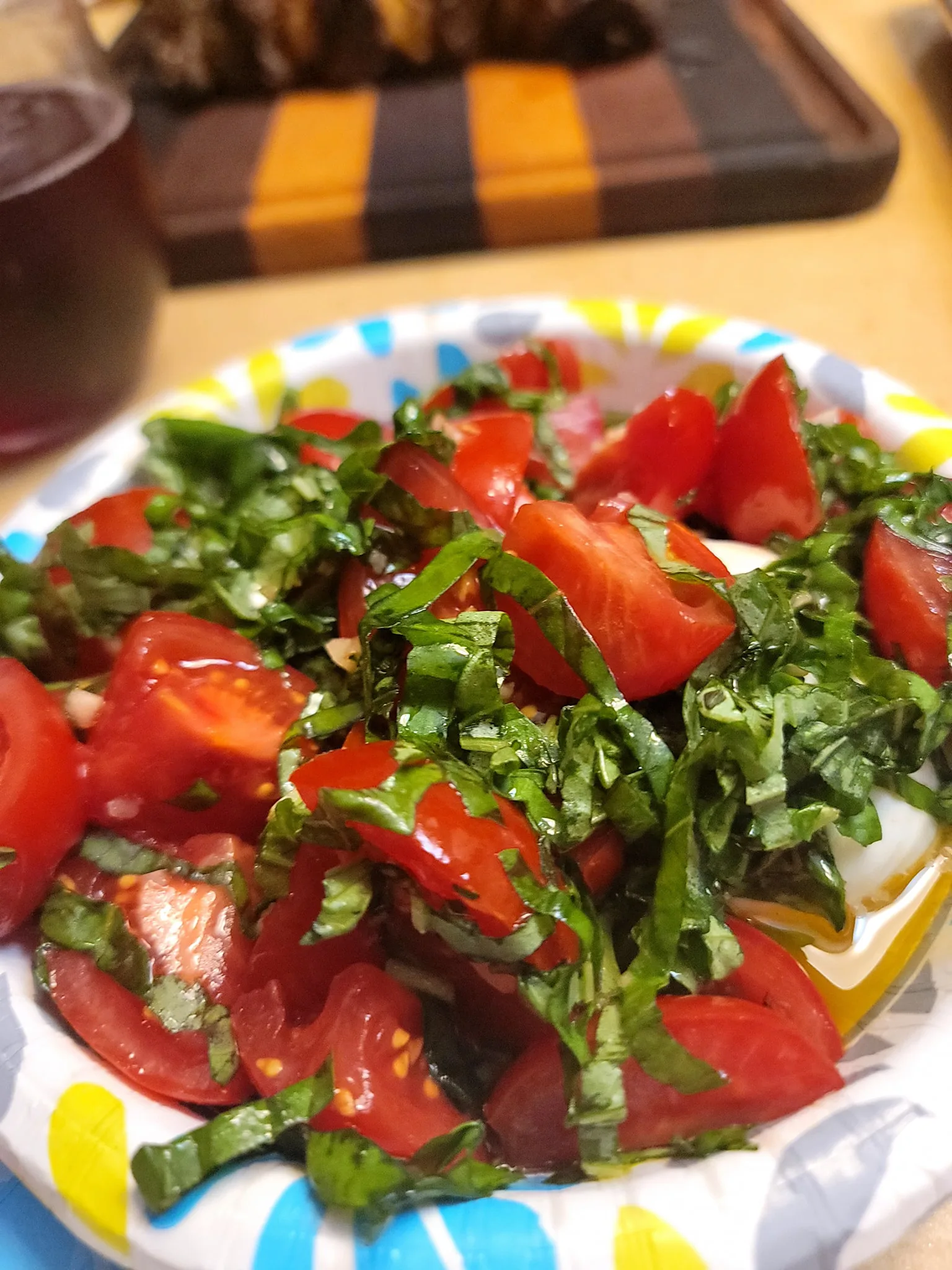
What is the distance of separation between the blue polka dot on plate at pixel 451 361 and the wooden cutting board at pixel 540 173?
0.57 m

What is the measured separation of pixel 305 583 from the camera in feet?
2.72

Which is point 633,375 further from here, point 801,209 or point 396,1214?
point 396,1214

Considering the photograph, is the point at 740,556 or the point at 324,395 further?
the point at 324,395

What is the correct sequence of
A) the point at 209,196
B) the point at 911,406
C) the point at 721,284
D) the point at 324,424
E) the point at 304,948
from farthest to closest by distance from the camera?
the point at 209,196
the point at 721,284
the point at 324,424
the point at 911,406
the point at 304,948

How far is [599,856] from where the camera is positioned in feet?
2.12

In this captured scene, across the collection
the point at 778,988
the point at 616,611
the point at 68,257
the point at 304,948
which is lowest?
the point at 778,988

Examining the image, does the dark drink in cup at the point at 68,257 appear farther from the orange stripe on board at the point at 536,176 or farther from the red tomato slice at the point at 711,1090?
the red tomato slice at the point at 711,1090

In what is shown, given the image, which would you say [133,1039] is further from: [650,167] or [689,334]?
[650,167]

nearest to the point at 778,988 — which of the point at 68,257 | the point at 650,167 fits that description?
the point at 68,257

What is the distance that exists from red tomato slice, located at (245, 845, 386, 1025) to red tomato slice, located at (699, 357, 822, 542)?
1.64 ft

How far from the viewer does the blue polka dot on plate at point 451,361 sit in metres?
1.16

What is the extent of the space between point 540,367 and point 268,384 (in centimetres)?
32

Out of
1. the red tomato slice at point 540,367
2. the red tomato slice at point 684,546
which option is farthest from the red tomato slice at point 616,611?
the red tomato slice at point 540,367

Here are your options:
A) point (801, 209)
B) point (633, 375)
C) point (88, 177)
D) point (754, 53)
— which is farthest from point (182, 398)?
point (754, 53)
